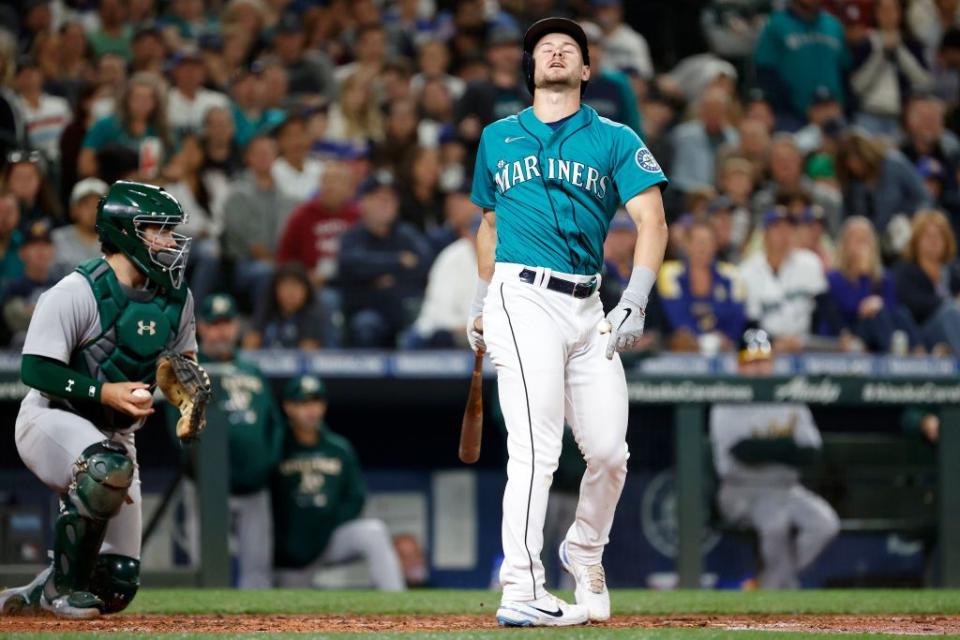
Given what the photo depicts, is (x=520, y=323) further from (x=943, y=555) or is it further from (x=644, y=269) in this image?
(x=943, y=555)

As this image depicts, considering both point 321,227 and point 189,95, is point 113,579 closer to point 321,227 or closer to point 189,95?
point 321,227

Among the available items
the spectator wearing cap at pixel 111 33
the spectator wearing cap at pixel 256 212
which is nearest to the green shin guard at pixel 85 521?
the spectator wearing cap at pixel 256 212

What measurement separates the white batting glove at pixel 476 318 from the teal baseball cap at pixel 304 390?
3.19m

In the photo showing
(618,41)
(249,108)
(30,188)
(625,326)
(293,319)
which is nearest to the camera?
(625,326)

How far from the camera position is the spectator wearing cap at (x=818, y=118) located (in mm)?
11609

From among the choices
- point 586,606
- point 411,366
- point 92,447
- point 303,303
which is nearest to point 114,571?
point 92,447

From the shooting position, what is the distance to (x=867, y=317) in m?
9.56

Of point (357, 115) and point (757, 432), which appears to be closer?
point (757, 432)

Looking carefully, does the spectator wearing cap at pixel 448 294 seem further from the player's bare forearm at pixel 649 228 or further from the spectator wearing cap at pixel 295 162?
the player's bare forearm at pixel 649 228

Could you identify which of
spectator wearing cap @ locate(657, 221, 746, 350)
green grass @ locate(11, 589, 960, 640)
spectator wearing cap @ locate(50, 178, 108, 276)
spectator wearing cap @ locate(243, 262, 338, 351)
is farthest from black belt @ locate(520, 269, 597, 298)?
spectator wearing cap @ locate(50, 178, 108, 276)

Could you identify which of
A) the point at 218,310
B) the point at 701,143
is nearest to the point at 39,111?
the point at 218,310

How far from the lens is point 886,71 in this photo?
12.1m

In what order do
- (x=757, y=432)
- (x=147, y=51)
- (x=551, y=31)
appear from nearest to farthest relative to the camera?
(x=551, y=31), (x=757, y=432), (x=147, y=51)

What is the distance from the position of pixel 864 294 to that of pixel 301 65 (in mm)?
4341
